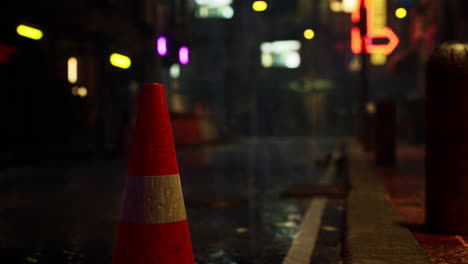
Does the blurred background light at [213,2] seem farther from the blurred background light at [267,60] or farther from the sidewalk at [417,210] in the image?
the sidewalk at [417,210]

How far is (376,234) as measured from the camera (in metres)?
4.68

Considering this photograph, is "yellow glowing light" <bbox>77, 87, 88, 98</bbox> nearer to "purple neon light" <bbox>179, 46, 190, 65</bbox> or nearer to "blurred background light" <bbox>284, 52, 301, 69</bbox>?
"purple neon light" <bbox>179, 46, 190, 65</bbox>

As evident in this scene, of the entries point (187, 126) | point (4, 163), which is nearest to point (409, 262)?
Result: point (4, 163)

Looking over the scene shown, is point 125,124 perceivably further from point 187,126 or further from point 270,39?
point 270,39

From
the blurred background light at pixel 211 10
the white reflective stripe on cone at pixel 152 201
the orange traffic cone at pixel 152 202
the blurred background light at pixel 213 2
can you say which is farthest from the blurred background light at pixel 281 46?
the white reflective stripe on cone at pixel 152 201

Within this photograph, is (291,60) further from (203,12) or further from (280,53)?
(203,12)

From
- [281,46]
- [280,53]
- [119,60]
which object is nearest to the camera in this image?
[119,60]

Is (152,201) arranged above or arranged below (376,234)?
above

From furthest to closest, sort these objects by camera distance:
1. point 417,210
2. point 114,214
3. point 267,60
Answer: point 267,60 → point 114,214 → point 417,210

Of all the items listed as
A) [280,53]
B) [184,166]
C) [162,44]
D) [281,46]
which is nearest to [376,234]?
[162,44]

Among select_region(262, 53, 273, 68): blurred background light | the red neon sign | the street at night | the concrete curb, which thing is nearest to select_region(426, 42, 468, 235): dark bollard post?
the street at night

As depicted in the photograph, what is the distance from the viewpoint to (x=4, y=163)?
16203mm

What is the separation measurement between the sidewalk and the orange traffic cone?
5.03 feet

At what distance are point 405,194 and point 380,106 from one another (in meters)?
5.63
